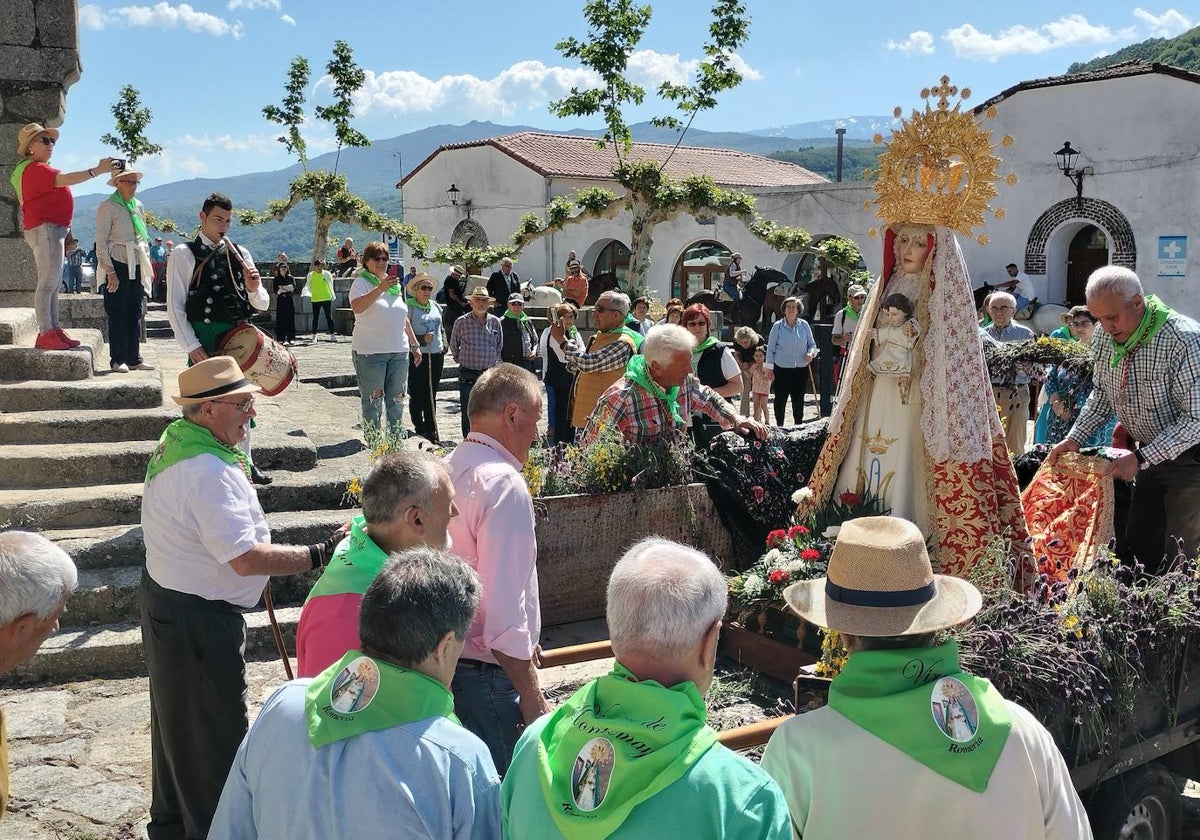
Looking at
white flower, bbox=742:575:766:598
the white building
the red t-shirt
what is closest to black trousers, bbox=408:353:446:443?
the red t-shirt

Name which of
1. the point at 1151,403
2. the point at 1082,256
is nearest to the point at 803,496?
the point at 1151,403

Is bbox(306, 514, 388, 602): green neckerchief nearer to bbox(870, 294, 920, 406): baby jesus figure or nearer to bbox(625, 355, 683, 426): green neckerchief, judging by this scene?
bbox(870, 294, 920, 406): baby jesus figure

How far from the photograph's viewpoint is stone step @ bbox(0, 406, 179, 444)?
7.30 metres

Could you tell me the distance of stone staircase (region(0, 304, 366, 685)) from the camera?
5.83 metres

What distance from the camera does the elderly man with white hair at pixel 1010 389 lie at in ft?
31.0

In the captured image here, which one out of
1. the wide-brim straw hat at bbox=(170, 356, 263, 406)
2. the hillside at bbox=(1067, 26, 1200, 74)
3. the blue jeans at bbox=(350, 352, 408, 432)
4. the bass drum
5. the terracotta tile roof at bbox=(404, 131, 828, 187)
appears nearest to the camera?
the wide-brim straw hat at bbox=(170, 356, 263, 406)

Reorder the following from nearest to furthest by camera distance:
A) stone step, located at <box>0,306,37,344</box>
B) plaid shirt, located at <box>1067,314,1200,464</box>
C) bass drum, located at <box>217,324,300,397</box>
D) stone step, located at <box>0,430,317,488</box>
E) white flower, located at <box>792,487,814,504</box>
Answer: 1. plaid shirt, located at <box>1067,314,1200,464</box>
2. white flower, located at <box>792,487,814,504</box>
3. bass drum, located at <box>217,324,300,397</box>
4. stone step, located at <box>0,430,317,488</box>
5. stone step, located at <box>0,306,37,344</box>

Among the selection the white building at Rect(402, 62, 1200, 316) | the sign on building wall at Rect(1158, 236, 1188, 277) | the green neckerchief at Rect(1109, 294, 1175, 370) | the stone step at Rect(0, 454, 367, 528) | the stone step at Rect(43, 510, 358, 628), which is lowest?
the stone step at Rect(43, 510, 358, 628)

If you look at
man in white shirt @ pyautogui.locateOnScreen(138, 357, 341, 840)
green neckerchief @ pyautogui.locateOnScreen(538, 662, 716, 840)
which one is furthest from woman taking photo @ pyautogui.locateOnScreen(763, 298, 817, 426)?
green neckerchief @ pyautogui.locateOnScreen(538, 662, 716, 840)

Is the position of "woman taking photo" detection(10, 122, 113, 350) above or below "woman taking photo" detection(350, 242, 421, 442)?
above

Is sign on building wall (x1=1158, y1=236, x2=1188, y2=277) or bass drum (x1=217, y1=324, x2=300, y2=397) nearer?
bass drum (x1=217, y1=324, x2=300, y2=397)

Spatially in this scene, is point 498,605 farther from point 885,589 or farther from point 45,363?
point 45,363

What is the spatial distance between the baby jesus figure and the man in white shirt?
287 cm

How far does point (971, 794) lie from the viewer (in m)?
2.19
